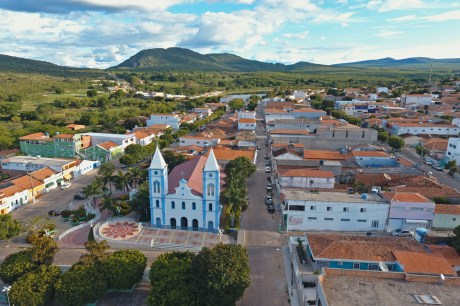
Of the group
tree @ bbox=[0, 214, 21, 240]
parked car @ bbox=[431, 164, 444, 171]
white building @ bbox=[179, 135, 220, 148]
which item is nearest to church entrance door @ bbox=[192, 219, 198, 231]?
tree @ bbox=[0, 214, 21, 240]

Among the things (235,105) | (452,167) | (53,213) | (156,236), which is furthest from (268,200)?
(235,105)

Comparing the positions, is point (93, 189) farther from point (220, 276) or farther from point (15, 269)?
point (220, 276)

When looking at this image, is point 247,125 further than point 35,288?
Yes

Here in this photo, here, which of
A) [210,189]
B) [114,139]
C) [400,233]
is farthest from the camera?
[114,139]

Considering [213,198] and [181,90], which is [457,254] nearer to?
[213,198]

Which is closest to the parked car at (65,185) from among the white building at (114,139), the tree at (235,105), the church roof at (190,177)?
the white building at (114,139)
